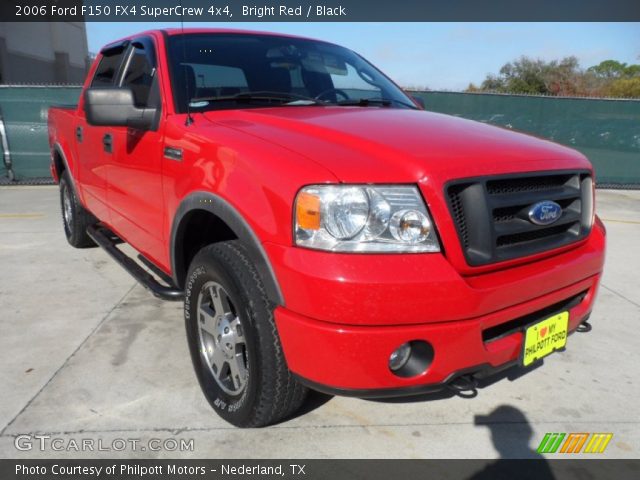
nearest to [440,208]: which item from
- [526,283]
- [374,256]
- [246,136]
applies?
[374,256]

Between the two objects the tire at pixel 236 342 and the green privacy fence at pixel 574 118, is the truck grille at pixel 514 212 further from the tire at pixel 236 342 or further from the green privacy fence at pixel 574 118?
the green privacy fence at pixel 574 118

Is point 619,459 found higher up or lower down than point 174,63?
lower down

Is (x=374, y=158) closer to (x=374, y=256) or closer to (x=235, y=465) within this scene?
(x=374, y=256)

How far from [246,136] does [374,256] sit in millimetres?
829

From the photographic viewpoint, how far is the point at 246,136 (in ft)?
7.38

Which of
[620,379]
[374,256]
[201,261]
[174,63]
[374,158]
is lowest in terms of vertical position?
[620,379]

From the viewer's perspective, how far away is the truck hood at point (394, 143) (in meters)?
1.93

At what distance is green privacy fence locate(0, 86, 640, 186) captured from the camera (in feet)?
34.1

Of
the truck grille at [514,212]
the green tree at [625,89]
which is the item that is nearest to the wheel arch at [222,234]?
the truck grille at [514,212]

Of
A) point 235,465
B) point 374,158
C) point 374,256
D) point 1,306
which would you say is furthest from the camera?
point 1,306

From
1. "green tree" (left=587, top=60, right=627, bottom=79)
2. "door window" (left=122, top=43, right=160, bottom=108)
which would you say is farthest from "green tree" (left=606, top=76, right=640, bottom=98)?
"door window" (left=122, top=43, right=160, bottom=108)

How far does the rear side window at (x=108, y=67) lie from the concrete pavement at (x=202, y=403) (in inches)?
68.1

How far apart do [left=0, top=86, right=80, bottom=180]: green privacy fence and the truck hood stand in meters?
8.88

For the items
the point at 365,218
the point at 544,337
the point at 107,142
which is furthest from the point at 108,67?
the point at 544,337
